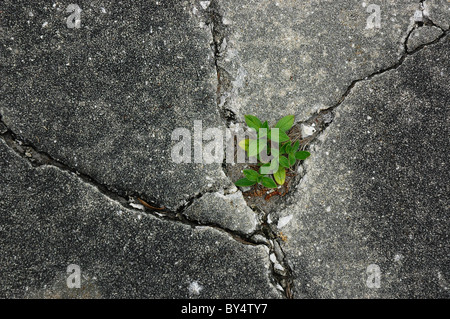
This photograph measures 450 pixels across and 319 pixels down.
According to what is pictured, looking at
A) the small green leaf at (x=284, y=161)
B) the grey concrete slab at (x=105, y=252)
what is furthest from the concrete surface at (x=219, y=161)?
the small green leaf at (x=284, y=161)

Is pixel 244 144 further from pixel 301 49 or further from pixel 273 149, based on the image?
pixel 301 49

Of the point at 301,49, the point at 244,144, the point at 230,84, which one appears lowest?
the point at 244,144

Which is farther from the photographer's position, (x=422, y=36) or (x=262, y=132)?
(x=422, y=36)

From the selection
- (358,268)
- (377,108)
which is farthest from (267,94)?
(358,268)

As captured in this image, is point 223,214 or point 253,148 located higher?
point 253,148

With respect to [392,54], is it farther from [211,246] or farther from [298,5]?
[211,246]

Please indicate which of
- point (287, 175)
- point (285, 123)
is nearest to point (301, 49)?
point (285, 123)

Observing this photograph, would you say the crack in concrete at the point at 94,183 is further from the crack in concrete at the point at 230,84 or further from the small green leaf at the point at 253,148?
the small green leaf at the point at 253,148
